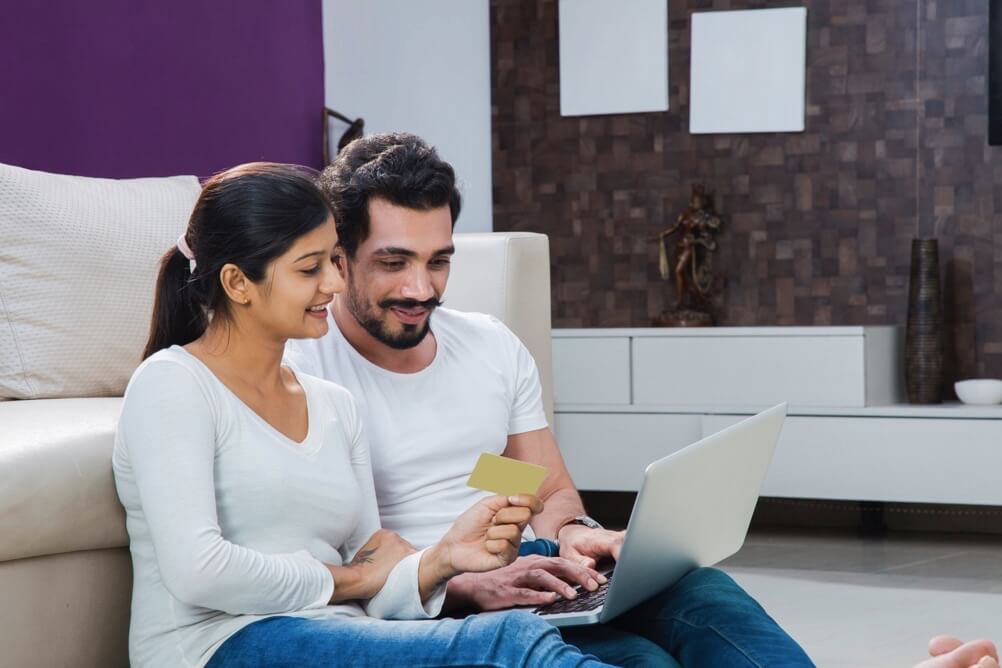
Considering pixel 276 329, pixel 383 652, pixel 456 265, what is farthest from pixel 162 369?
pixel 456 265

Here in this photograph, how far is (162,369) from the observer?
5.09ft

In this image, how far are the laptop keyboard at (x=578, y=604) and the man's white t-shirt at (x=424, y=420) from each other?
298 millimetres

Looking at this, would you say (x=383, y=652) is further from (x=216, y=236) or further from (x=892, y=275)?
(x=892, y=275)

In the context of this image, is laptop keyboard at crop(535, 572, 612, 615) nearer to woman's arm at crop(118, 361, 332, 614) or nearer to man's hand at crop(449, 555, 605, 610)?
man's hand at crop(449, 555, 605, 610)

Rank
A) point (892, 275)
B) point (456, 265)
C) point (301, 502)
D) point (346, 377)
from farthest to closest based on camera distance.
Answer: point (892, 275) < point (456, 265) < point (346, 377) < point (301, 502)

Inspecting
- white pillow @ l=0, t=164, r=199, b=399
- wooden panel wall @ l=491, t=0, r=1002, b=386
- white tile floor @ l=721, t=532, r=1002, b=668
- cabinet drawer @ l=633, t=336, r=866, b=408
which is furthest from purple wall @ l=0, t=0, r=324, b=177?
white tile floor @ l=721, t=532, r=1002, b=668

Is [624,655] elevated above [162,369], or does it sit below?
below

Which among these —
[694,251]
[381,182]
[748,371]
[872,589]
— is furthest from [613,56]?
[381,182]

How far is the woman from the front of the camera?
1.49 meters

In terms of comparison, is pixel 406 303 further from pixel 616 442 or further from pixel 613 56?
pixel 613 56

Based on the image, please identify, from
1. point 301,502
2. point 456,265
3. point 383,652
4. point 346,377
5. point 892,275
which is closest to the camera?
point 383,652

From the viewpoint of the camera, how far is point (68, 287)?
→ 2.40m

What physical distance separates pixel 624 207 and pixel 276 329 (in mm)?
3331

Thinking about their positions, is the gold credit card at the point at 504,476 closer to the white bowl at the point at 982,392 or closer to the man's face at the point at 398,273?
the man's face at the point at 398,273
